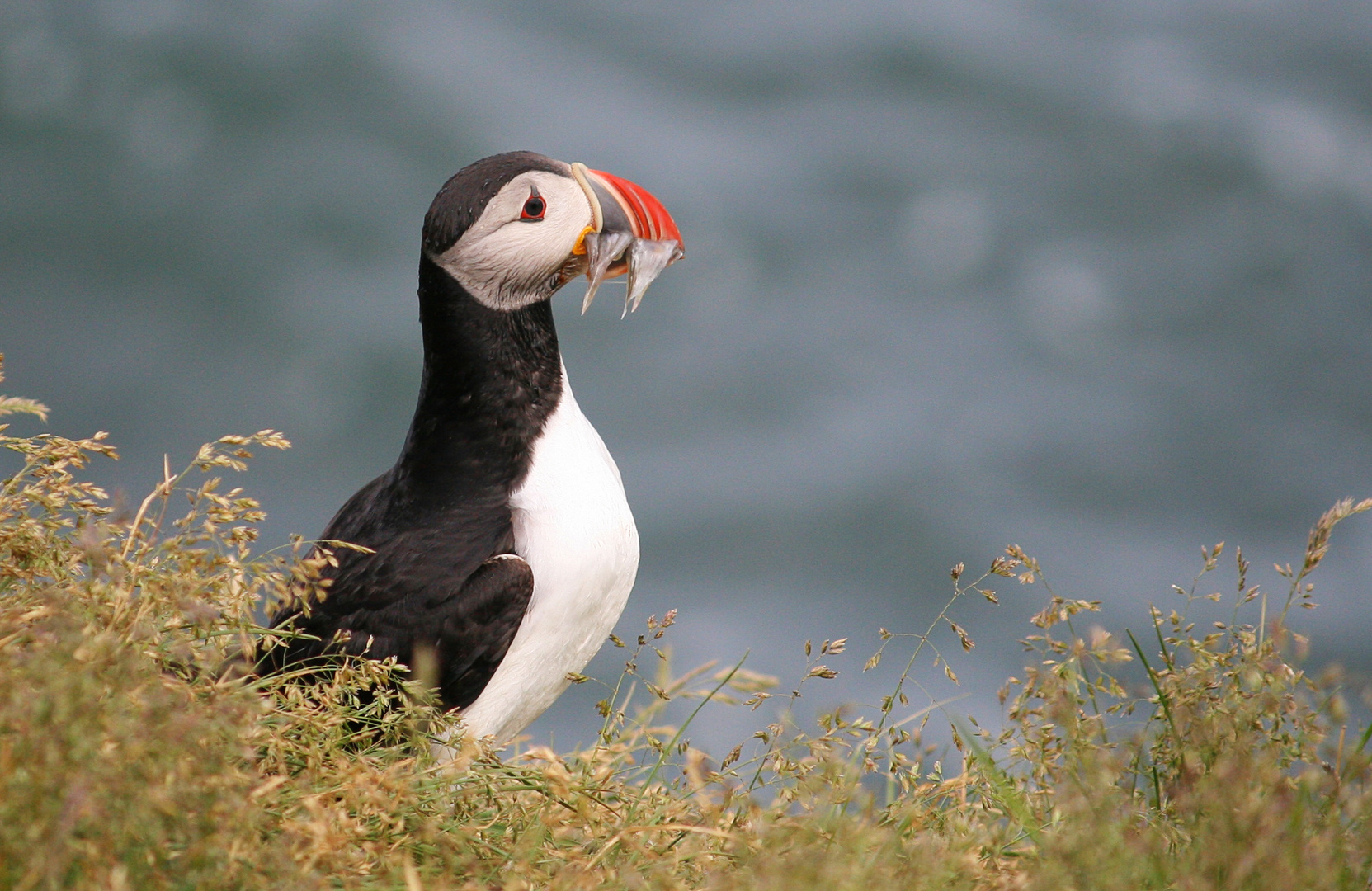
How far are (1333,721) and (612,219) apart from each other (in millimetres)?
2571

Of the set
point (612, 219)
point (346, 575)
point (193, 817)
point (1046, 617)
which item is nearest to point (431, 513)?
point (346, 575)

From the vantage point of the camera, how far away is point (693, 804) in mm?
2773

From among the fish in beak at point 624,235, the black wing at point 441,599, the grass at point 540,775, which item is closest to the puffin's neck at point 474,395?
the black wing at point 441,599

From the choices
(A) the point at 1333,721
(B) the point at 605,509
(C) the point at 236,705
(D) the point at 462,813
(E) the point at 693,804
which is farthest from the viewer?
(B) the point at 605,509

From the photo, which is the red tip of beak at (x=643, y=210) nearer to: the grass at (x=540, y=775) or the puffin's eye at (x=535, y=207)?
the puffin's eye at (x=535, y=207)

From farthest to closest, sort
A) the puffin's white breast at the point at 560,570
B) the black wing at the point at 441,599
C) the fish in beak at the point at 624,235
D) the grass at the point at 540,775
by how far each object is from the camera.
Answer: the fish in beak at the point at 624,235
the puffin's white breast at the point at 560,570
the black wing at the point at 441,599
the grass at the point at 540,775

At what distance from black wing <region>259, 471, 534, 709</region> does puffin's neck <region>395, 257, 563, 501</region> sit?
11cm

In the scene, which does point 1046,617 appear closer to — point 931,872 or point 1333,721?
point 1333,721

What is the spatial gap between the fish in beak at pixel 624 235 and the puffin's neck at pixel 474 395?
0.28 meters

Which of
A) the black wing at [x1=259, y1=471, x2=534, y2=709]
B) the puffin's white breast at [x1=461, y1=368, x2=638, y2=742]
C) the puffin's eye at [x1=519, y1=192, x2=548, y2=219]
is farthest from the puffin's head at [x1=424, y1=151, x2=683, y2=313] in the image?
the black wing at [x1=259, y1=471, x2=534, y2=709]

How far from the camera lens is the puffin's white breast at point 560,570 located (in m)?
3.80

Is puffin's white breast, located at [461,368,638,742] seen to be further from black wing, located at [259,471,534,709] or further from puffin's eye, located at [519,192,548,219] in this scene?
puffin's eye, located at [519,192,548,219]

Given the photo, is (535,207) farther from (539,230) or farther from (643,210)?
(643,210)

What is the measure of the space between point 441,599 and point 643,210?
1.35 metres
